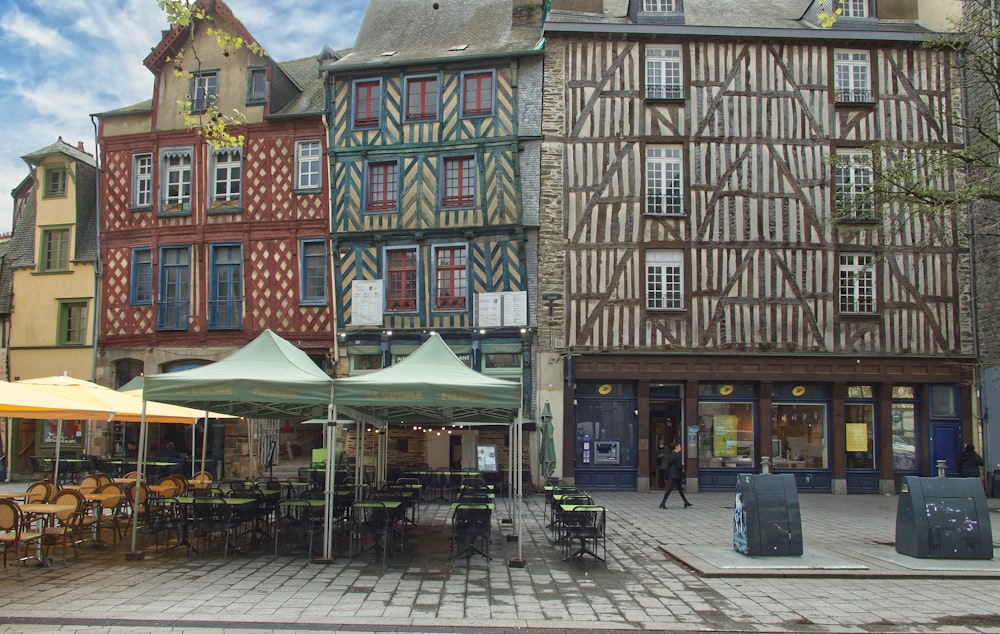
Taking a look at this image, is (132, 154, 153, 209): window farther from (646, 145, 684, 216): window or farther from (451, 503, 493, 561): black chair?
(451, 503, 493, 561): black chair

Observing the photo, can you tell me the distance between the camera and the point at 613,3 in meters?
21.1

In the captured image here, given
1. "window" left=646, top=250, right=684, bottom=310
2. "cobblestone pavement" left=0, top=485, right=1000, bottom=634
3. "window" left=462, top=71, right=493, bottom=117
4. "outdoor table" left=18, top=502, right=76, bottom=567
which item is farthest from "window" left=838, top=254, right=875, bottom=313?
"outdoor table" left=18, top=502, right=76, bottom=567

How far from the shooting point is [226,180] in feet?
69.5

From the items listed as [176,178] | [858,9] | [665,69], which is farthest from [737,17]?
[176,178]

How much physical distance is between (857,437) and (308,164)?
51.9ft

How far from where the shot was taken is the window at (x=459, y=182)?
1978 cm

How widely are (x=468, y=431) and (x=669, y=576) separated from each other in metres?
10.9

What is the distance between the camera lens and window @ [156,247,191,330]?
21.0 m

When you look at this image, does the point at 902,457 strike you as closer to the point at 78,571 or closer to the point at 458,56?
the point at 458,56

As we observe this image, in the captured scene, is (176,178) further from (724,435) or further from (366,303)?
(724,435)

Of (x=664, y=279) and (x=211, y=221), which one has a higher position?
(x=211, y=221)

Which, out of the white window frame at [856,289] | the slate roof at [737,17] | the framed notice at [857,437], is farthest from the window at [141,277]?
the framed notice at [857,437]

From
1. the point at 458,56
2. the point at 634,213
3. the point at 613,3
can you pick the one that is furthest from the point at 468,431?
the point at 613,3

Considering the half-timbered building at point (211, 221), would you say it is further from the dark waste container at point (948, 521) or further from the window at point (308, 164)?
the dark waste container at point (948, 521)
